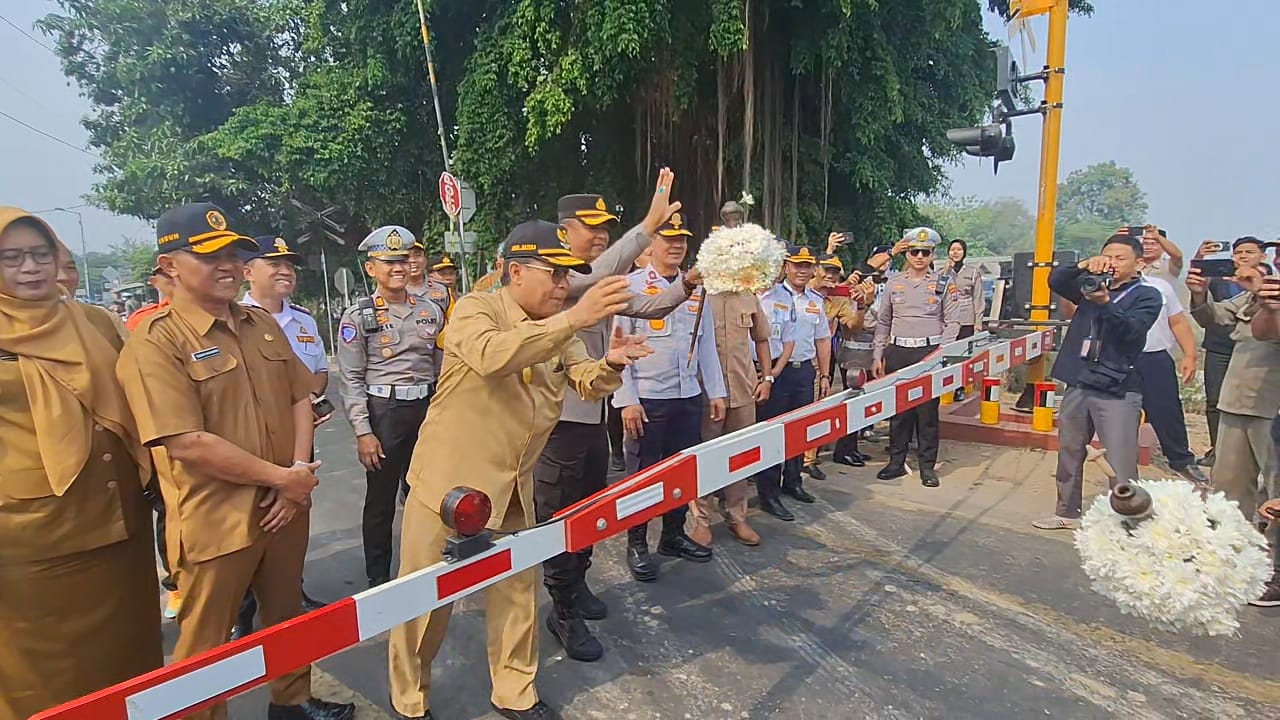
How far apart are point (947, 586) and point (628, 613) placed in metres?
1.78

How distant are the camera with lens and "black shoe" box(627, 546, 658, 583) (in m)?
2.94

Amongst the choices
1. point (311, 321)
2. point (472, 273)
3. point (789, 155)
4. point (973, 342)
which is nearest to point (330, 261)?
point (472, 273)

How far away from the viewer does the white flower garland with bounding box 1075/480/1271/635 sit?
1.95m

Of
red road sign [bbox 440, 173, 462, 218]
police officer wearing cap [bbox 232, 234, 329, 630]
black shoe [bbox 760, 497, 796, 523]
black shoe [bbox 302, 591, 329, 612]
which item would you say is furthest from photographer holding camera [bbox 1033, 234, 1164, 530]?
red road sign [bbox 440, 173, 462, 218]

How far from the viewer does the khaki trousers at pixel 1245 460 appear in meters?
3.86

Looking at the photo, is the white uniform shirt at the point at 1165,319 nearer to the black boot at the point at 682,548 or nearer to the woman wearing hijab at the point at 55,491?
the black boot at the point at 682,548

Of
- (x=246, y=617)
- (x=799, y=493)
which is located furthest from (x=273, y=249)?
(x=799, y=493)

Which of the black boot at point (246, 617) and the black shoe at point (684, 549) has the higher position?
the black boot at point (246, 617)

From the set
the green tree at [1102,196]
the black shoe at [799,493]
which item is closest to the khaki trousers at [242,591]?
the black shoe at [799,493]

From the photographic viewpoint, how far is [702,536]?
14.7 feet

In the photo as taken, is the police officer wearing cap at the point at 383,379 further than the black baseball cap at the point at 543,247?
Yes

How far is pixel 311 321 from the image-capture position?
168 inches

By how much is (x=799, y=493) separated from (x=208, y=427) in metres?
4.29

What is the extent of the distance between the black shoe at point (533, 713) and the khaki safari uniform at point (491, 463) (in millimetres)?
24
